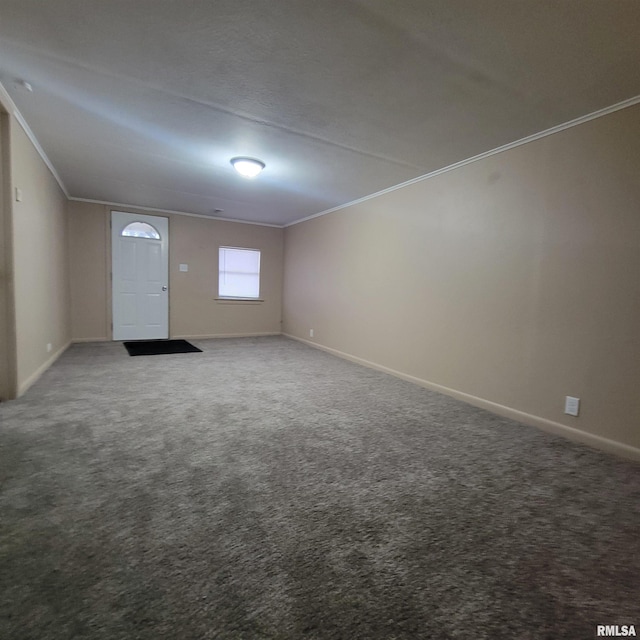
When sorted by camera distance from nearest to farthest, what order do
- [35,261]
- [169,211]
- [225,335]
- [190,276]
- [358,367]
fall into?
[35,261] < [358,367] < [169,211] < [190,276] < [225,335]

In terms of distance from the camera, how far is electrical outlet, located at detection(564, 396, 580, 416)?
2.62m

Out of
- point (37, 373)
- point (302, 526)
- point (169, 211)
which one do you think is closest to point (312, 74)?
point (302, 526)

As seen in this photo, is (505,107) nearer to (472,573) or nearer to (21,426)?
(472,573)

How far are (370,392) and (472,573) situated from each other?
235cm

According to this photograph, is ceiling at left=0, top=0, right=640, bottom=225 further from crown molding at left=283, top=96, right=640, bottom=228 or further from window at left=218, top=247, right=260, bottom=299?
window at left=218, top=247, right=260, bottom=299

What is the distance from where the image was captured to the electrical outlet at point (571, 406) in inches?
103

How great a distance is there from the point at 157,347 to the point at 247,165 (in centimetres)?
349

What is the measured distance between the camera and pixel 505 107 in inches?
96.1

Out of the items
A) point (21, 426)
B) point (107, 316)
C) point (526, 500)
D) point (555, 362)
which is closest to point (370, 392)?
point (555, 362)

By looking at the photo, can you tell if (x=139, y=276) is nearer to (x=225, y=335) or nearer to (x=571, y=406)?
(x=225, y=335)

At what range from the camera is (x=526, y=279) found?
2.98 meters

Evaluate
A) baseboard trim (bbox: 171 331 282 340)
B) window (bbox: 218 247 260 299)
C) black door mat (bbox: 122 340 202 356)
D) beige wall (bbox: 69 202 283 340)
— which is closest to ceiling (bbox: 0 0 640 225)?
beige wall (bbox: 69 202 283 340)

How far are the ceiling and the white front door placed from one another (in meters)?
2.45

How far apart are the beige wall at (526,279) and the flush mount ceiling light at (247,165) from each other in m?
1.77
